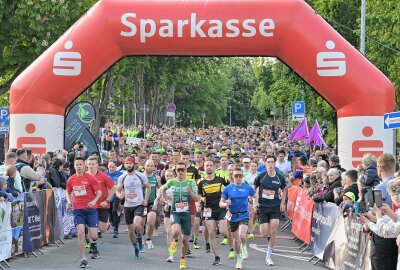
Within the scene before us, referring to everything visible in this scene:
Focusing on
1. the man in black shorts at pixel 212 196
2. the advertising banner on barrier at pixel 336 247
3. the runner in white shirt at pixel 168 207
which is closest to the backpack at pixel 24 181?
the runner in white shirt at pixel 168 207

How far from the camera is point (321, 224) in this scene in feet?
51.2

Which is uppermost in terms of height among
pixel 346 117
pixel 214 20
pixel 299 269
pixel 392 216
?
pixel 214 20

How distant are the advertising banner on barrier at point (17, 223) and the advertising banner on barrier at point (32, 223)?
8.8 inches

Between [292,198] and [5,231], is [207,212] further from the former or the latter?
[292,198]

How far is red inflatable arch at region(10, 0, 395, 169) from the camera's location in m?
19.5

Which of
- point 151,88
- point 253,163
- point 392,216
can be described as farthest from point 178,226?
point 151,88

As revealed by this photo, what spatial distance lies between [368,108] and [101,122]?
18.3 metres

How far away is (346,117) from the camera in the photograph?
19625 millimetres

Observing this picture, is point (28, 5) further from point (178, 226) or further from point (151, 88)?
point (151, 88)

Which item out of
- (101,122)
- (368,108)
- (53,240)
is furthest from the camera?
(101,122)

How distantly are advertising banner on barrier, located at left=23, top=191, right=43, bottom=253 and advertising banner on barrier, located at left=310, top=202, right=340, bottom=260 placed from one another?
4.92 meters

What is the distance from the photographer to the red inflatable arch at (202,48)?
64.0ft

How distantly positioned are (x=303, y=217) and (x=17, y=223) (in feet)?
20.1

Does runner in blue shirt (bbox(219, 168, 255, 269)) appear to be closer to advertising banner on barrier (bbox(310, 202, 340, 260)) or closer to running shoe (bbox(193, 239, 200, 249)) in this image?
advertising banner on barrier (bbox(310, 202, 340, 260))
